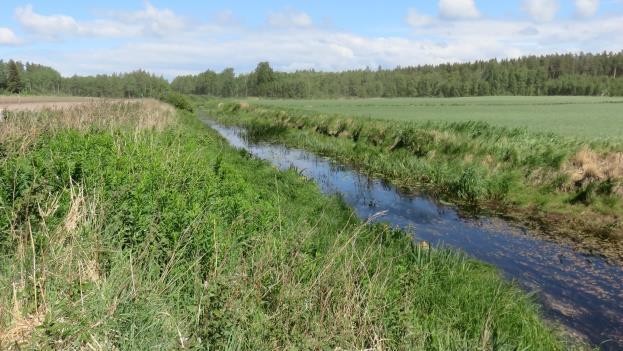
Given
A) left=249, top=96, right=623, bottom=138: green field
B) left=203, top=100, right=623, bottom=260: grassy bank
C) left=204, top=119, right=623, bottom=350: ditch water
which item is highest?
left=249, top=96, right=623, bottom=138: green field

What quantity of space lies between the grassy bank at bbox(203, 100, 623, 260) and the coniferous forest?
101249 millimetres

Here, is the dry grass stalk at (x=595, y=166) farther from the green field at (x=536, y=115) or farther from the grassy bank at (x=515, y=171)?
the green field at (x=536, y=115)

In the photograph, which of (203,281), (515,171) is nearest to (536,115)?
(515,171)

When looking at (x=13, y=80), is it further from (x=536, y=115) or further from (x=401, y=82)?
(x=536, y=115)

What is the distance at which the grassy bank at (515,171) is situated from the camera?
1248 cm

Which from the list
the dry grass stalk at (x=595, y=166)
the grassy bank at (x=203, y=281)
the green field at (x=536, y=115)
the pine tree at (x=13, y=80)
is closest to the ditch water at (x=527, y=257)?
the grassy bank at (x=203, y=281)

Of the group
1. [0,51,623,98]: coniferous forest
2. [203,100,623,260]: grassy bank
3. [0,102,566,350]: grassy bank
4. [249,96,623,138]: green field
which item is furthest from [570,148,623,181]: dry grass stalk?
[0,51,623,98]: coniferous forest

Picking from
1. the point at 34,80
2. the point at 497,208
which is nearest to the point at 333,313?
the point at 497,208

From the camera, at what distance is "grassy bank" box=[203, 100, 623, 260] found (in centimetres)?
1248

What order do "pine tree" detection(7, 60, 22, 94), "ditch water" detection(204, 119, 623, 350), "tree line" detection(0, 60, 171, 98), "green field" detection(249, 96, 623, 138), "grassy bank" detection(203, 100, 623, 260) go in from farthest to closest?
"tree line" detection(0, 60, 171, 98) < "pine tree" detection(7, 60, 22, 94) < "green field" detection(249, 96, 623, 138) < "grassy bank" detection(203, 100, 623, 260) < "ditch water" detection(204, 119, 623, 350)

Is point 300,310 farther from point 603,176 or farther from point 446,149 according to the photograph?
point 446,149

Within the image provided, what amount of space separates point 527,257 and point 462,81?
462 ft

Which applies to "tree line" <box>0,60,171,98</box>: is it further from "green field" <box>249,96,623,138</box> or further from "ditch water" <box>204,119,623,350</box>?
"ditch water" <box>204,119,623,350</box>

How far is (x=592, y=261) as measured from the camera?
32.6 feet
